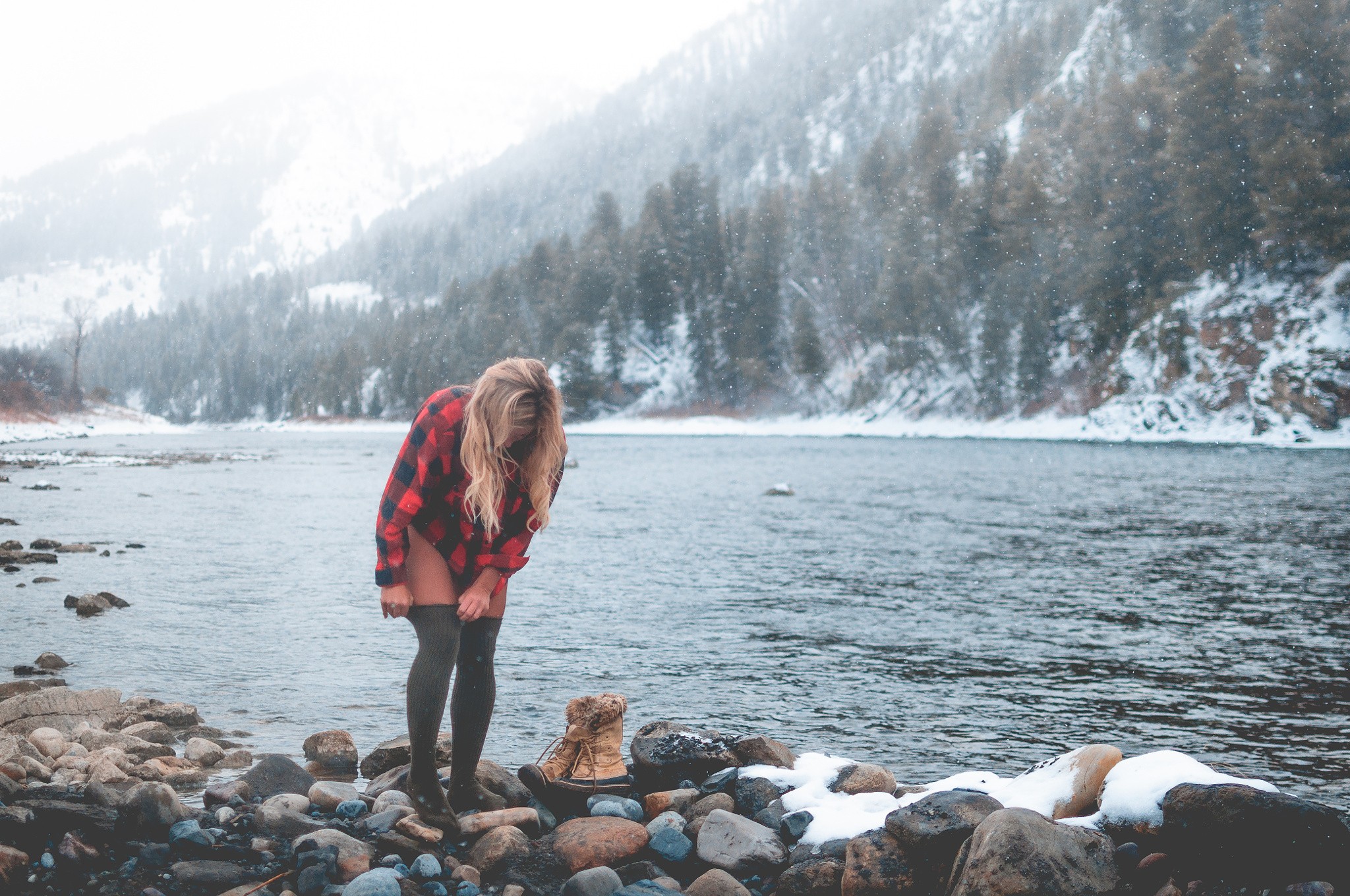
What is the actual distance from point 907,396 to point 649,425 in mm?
26877

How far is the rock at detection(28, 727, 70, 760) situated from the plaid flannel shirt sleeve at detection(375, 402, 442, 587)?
3.31 m

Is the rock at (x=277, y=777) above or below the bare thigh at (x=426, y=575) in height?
below

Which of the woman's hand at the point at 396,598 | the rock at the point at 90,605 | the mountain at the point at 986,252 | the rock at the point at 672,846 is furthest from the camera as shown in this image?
the mountain at the point at 986,252

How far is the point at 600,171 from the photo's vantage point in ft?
600

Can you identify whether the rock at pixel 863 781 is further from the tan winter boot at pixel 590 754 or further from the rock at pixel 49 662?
the rock at pixel 49 662

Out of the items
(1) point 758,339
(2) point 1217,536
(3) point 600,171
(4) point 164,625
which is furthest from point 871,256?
(3) point 600,171

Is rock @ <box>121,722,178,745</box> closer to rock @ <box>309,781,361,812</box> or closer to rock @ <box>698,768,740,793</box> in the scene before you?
rock @ <box>309,781,361,812</box>

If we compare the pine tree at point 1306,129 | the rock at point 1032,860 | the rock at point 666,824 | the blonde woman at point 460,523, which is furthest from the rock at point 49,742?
the pine tree at point 1306,129

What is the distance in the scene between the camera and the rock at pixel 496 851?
4312 millimetres

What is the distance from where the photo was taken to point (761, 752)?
566 centimetres

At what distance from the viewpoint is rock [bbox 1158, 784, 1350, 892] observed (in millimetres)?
3414

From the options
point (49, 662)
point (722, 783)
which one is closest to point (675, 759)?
point (722, 783)

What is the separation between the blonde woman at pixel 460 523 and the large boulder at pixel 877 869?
74.1 inches

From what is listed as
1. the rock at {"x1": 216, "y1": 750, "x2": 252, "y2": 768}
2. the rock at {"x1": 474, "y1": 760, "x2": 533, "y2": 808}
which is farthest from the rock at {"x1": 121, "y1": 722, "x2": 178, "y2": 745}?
the rock at {"x1": 474, "y1": 760, "x2": 533, "y2": 808}
